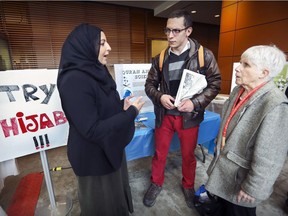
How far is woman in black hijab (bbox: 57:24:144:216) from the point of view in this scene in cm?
77

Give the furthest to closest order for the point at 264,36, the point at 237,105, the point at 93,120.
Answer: the point at 264,36 < the point at 237,105 < the point at 93,120

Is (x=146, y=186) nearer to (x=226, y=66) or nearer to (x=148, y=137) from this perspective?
(x=148, y=137)

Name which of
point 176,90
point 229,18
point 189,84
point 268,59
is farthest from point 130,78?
point 229,18

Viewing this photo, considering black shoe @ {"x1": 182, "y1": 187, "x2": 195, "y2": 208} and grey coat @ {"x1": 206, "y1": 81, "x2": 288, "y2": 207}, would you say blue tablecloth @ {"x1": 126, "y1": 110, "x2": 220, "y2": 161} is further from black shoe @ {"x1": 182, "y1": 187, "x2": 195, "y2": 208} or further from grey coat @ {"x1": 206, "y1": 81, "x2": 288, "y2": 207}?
grey coat @ {"x1": 206, "y1": 81, "x2": 288, "y2": 207}

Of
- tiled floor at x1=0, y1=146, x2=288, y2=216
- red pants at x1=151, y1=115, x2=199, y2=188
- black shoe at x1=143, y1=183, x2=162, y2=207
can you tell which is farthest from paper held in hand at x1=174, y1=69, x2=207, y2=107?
tiled floor at x1=0, y1=146, x2=288, y2=216

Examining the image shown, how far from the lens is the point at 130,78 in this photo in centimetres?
194

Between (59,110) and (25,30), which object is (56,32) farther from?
(59,110)

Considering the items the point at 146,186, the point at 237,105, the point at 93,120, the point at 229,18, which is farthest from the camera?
the point at 229,18

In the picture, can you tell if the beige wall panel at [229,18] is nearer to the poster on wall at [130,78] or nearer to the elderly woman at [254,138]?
the poster on wall at [130,78]

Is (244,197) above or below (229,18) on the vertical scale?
below

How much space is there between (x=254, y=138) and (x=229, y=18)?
3.21 m

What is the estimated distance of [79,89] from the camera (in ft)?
2.46

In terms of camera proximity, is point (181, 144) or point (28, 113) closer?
point (28, 113)

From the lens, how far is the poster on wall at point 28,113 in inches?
44.5
